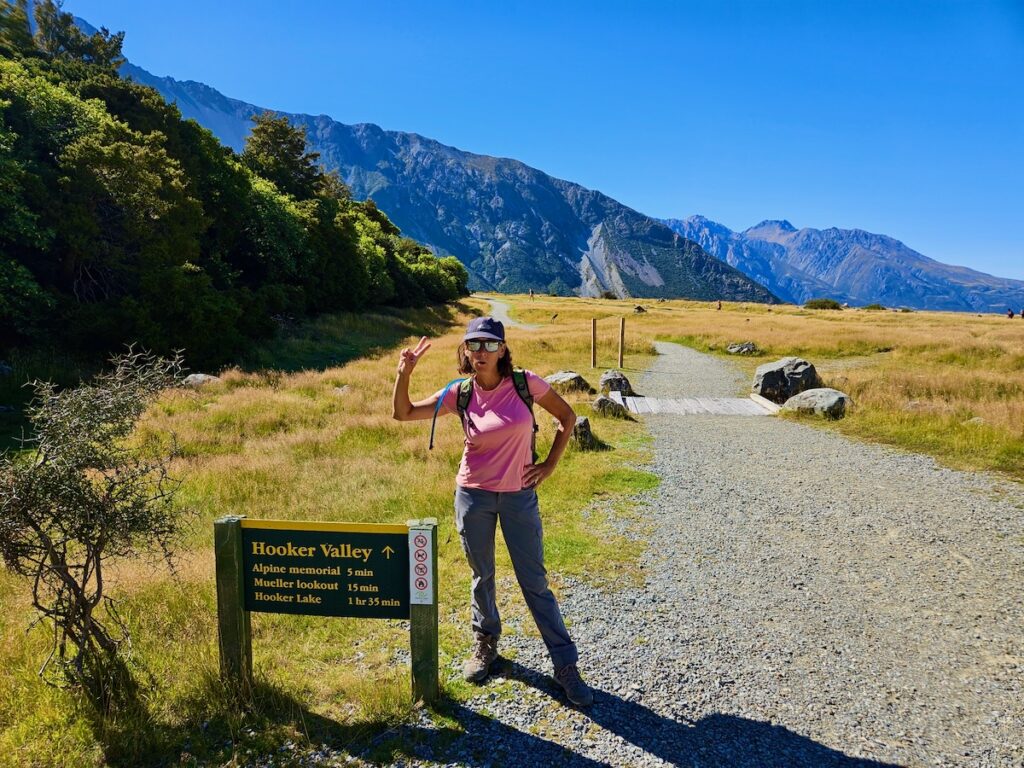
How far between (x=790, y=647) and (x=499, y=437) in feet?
10.3

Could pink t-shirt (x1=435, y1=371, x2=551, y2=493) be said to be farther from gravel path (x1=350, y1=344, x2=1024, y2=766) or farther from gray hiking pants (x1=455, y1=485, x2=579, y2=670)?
gravel path (x1=350, y1=344, x2=1024, y2=766)

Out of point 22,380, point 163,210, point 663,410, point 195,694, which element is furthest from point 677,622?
point 163,210

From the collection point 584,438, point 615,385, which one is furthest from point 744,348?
point 584,438

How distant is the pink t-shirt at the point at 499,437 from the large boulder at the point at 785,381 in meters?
14.7

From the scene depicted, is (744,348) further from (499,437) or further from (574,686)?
(499,437)

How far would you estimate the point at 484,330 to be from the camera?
368cm

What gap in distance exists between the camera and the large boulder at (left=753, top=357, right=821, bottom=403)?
53.5 ft

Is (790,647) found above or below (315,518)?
below

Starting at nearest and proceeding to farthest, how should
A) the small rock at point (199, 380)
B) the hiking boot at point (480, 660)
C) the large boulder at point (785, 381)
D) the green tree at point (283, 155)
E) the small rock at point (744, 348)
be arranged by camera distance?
the hiking boot at point (480, 660) → the small rock at point (199, 380) → the large boulder at point (785, 381) → the small rock at point (744, 348) → the green tree at point (283, 155)

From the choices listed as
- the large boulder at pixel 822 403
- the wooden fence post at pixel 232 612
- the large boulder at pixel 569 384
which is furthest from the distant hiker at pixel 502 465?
the large boulder at pixel 822 403

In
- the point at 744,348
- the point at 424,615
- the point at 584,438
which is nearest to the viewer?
the point at 424,615

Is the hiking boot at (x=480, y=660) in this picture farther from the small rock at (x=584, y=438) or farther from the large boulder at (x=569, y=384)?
the large boulder at (x=569, y=384)

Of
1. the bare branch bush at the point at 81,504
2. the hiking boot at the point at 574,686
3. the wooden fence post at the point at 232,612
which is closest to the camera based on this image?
the bare branch bush at the point at 81,504

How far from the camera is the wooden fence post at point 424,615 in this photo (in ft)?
11.3
